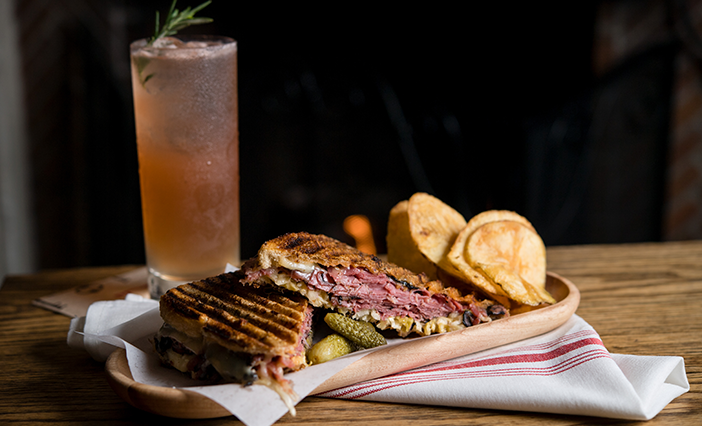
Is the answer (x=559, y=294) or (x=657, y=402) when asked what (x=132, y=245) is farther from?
(x=657, y=402)

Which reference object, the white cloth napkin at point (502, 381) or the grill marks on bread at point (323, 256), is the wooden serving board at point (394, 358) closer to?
the white cloth napkin at point (502, 381)

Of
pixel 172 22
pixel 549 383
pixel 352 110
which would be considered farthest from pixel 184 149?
pixel 352 110

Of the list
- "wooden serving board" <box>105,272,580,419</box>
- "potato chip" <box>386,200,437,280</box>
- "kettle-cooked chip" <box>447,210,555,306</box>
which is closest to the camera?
"wooden serving board" <box>105,272,580,419</box>

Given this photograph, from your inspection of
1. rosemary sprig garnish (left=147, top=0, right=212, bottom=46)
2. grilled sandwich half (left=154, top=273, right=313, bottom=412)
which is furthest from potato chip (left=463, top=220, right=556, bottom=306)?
rosemary sprig garnish (left=147, top=0, right=212, bottom=46)

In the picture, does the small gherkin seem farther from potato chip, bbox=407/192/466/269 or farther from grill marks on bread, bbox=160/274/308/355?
potato chip, bbox=407/192/466/269

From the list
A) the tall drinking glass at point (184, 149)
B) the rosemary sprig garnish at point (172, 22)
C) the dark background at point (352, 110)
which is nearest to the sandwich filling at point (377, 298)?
the tall drinking glass at point (184, 149)

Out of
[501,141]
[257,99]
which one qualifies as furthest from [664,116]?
[257,99]
